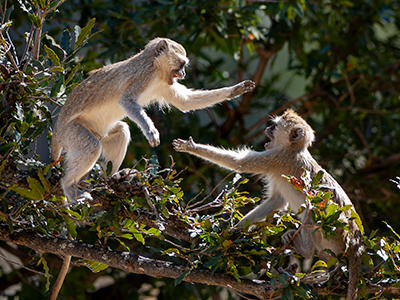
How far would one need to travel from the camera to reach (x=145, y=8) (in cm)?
498

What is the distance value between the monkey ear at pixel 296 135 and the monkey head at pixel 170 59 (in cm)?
109

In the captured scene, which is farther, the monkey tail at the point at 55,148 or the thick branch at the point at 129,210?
the monkey tail at the point at 55,148

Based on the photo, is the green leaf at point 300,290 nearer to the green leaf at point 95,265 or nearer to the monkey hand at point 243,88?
the green leaf at point 95,265

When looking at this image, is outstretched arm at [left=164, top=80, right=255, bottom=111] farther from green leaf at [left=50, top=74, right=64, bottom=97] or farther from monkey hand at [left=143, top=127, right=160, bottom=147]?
green leaf at [left=50, top=74, right=64, bottom=97]

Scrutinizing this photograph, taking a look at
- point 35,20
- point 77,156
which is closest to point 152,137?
point 77,156

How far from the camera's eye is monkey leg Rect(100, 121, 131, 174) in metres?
3.84

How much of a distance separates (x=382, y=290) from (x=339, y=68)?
150 inches

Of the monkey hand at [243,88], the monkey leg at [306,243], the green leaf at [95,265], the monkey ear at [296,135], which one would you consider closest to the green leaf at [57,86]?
the green leaf at [95,265]

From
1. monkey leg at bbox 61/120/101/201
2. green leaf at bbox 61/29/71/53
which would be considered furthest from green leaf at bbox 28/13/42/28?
monkey leg at bbox 61/120/101/201

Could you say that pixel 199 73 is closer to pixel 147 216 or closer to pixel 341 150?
pixel 341 150

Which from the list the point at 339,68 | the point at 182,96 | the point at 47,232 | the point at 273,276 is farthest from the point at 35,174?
the point at 339,68

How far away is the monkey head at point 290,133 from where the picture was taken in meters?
3.99

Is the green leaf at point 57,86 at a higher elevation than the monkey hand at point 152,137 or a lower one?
higher

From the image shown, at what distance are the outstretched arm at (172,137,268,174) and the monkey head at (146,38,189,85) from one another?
62cm
